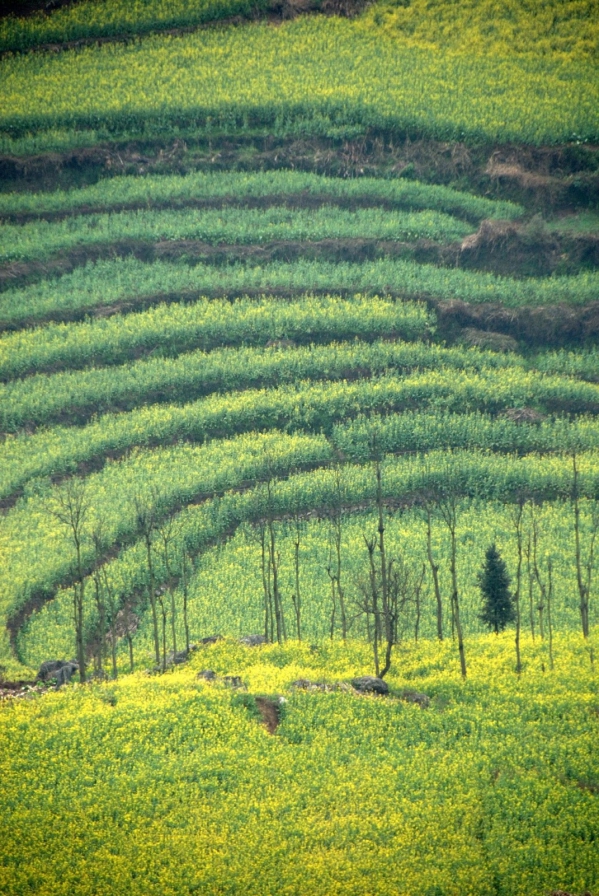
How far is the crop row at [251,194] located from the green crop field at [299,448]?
0.44 metres

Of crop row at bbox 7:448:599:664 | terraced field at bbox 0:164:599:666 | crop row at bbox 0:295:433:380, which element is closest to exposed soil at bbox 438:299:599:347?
terraced field at bbox 0:164:599:666

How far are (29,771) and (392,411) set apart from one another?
169ft

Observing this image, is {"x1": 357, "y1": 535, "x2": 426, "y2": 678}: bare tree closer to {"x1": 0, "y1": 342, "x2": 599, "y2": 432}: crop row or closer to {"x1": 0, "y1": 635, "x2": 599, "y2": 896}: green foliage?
{"x1": 0, "y1": 635, "x2": 599, "y2": 896}: green foliage

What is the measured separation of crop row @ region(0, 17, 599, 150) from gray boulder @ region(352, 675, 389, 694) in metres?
86.2

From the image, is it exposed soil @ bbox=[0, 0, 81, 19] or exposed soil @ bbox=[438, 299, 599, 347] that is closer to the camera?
exposed soil @ bbox=[438, 299, 599, 347]

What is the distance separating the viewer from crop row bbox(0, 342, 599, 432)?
95375 mm

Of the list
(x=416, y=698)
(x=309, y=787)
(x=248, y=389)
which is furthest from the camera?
(x=248, y=389)

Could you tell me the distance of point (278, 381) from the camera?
97.7m

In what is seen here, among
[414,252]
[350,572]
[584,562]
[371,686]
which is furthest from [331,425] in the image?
[371,686]

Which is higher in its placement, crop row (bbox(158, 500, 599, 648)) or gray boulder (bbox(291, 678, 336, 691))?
crop row (bbox(158, 500, 599, 648))

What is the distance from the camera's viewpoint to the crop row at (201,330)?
3967 inches

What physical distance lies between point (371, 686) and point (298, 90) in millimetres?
98671

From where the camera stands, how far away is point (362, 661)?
194 feet

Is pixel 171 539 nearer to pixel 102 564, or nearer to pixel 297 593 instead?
pixel 102 564
